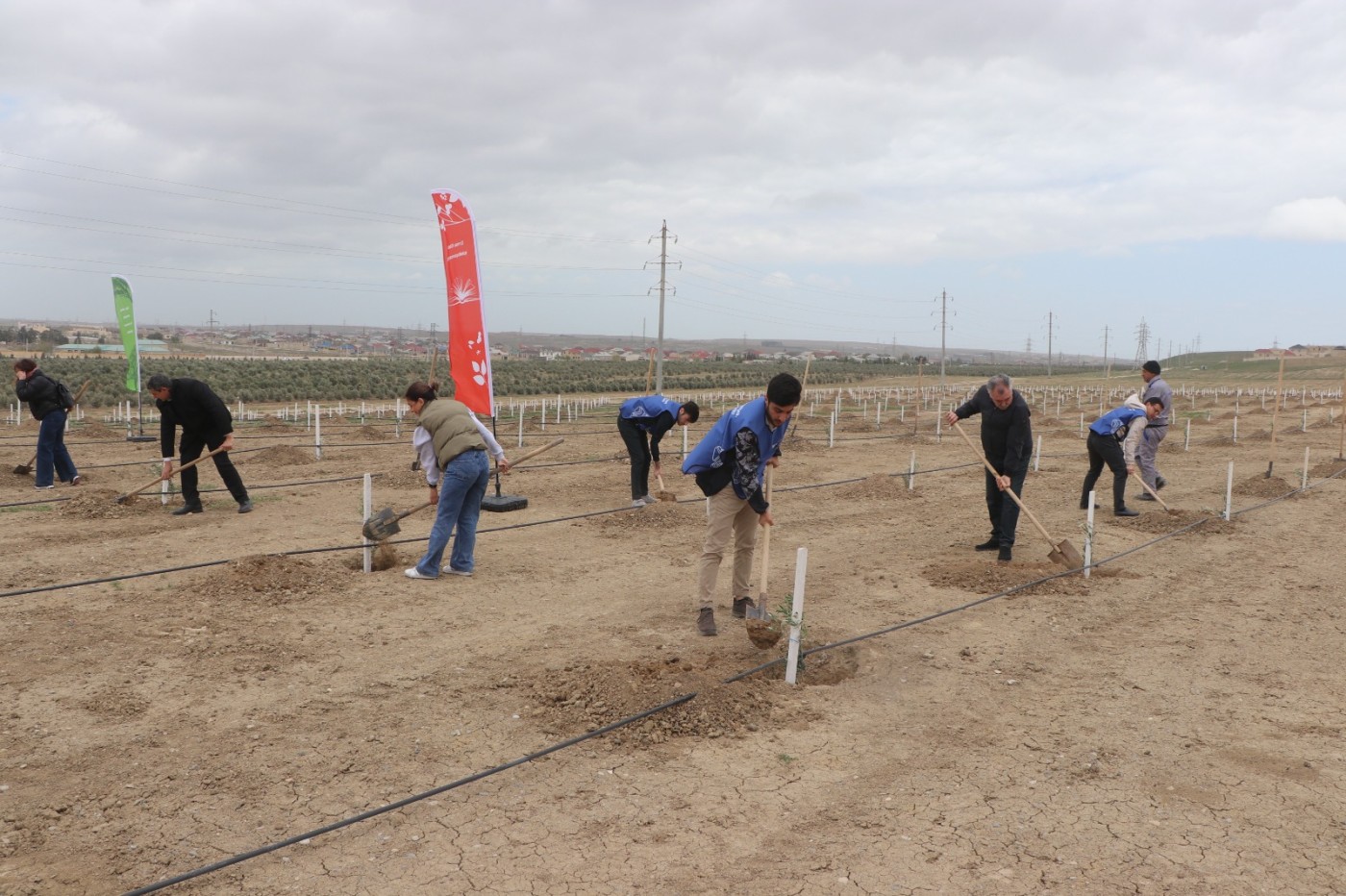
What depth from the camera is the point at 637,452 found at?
10031 mm

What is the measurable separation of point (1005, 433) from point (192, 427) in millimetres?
7858

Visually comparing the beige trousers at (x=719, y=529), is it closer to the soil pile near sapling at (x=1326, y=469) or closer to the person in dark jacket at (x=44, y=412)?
the person in dark jacket at (x=44, y=412)

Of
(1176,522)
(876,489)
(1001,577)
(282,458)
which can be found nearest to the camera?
(1001,577)

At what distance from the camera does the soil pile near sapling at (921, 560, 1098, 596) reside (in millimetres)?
7016

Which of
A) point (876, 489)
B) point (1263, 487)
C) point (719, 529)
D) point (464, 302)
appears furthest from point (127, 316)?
point (1263, 487)

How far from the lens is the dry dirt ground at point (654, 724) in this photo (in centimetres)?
324

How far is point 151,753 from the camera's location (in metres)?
3.97

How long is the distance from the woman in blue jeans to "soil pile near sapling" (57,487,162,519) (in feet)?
14.0

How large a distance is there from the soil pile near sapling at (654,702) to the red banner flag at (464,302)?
5285mm

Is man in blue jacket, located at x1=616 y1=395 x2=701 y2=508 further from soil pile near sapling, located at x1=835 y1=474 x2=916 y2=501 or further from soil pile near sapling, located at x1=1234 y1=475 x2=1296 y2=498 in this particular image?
soil pile near sapling, located at x1=1234 y1=475 x2=1296 y2=498

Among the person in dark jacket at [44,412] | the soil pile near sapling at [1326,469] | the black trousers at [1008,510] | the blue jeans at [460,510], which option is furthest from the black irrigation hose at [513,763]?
the soil pile near sapling at [1326,469]

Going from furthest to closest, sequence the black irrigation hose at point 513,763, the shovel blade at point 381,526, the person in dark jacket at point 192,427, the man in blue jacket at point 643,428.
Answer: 1. the man in blue jacket at point 643,428
2. the person in dark jacket at point 192,427
3. the shovel blade at point 381,526
4. the black irrigation hose at point 513,763

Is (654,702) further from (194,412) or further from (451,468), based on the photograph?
(194,412)

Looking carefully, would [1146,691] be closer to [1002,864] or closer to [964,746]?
[964,746]
